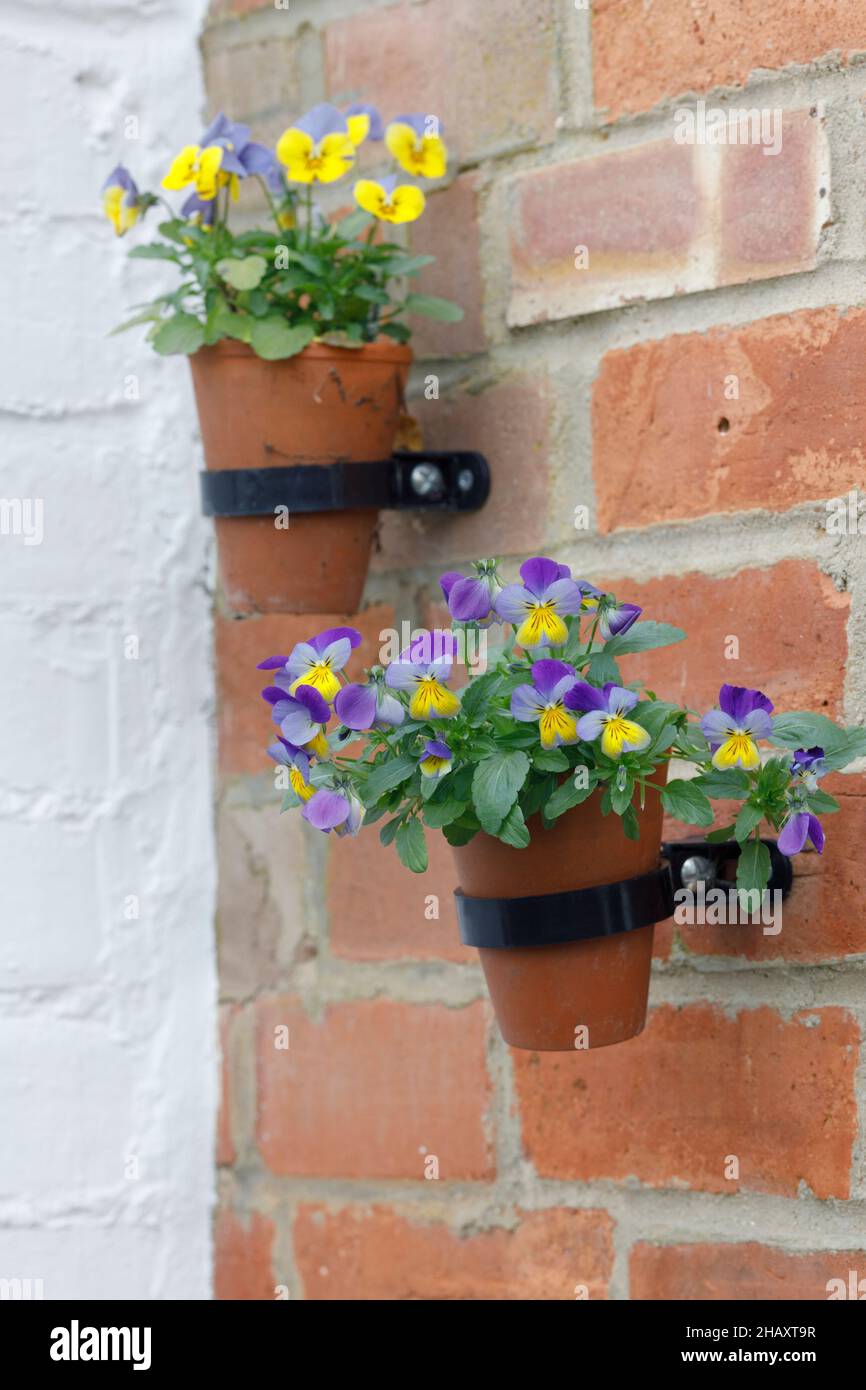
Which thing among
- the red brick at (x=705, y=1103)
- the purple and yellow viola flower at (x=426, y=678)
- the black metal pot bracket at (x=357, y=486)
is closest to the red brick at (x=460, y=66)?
the black metal pot bracket at (x=357, y=486)

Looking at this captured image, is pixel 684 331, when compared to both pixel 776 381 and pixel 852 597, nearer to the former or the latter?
pixel 776 381

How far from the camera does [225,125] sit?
997 mm

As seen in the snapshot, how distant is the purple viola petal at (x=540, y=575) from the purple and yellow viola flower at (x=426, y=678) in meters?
0.05

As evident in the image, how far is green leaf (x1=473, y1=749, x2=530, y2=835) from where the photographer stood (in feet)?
2.52

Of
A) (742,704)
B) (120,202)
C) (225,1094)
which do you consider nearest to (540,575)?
(742,704)

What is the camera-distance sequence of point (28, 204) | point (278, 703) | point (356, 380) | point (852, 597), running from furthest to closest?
point (28, 204)
point (356, 380)
point (852, 597)
point (278, 703)

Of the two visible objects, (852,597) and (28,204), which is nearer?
(852,597)

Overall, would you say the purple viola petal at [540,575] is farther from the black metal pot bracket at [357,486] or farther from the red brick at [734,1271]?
the red brick at [734,1271]

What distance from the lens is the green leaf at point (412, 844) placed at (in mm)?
805

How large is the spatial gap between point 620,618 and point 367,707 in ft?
0.47

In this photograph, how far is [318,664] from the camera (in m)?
0.82

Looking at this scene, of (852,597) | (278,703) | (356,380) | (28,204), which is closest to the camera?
(278,703)
